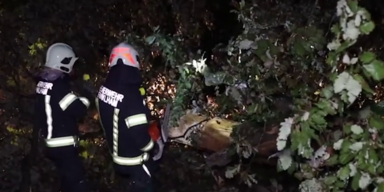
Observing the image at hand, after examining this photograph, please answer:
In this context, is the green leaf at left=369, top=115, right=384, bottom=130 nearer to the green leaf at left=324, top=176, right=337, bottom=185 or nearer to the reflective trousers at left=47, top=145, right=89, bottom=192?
the green leaf at left=324, top=176, right=337, bottom=185

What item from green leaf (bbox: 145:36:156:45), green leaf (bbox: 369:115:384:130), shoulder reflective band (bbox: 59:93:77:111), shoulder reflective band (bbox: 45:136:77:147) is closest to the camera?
green leaf (bbox: 369:115:384:130)

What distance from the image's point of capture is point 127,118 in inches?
147

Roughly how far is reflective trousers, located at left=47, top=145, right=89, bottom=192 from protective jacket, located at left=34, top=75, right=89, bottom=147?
63 millimetres

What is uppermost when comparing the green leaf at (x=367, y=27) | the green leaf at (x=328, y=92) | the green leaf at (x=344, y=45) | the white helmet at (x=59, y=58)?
the green leaf at (x=367, y=27)

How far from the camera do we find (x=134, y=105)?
Answer: 12.2ft

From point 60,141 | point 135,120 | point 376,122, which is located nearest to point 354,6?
point 376,122

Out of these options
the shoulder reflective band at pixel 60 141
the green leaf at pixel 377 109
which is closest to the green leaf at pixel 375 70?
the green leaf at pixel 377 109

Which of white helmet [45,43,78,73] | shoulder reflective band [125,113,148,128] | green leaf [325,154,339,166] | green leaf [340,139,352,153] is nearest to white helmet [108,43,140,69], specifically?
shoulder reflective band [125,113,148,128]

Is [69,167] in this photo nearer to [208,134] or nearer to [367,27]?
[208,134]

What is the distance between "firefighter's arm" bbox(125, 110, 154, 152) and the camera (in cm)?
371

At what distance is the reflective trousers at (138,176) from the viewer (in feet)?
13.0

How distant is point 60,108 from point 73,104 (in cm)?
11

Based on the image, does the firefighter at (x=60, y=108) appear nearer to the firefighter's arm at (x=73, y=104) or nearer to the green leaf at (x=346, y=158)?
the firefighter's arm at (x=73, y=104)

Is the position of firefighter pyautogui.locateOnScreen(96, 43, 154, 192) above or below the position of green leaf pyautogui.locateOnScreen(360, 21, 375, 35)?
below
